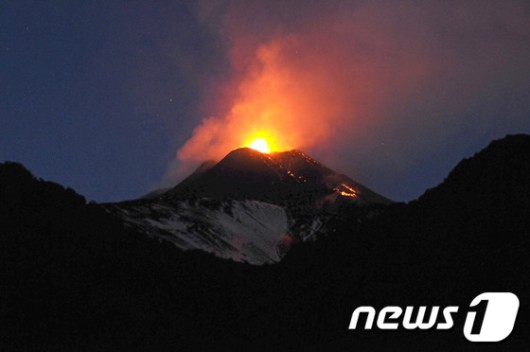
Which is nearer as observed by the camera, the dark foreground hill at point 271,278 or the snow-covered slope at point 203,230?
the dark foreground hill at point 271,278

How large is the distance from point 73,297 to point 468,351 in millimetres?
37793

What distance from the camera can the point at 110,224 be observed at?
85375mm

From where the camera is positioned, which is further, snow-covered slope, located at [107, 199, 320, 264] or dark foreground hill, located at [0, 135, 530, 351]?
snow-covered slope, located at [107, 199, 320, 264]

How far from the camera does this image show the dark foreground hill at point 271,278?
178 ft

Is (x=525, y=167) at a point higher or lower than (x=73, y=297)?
higher

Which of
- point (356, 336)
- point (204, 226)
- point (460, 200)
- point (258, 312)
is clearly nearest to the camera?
point (356, 336)

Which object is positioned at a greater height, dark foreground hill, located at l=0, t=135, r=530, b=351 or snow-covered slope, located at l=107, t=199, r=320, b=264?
snow-covered slope, located at l=107, t=199, r=320, b=264

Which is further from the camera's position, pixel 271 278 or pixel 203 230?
pixel 203 230

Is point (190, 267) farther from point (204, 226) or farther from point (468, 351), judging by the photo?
point (204, 226)

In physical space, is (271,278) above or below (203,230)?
below

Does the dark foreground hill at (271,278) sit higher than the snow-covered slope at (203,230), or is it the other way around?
the snow-covered slope at (203,230)

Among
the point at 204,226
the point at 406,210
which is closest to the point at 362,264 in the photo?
the point at 406,210

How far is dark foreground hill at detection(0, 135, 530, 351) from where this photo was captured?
5438 cm

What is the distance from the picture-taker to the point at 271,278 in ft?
291
